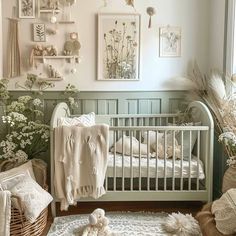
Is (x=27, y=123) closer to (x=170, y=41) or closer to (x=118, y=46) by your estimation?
(x=118, y=46)

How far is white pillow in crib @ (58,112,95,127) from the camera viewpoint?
10.9 ft

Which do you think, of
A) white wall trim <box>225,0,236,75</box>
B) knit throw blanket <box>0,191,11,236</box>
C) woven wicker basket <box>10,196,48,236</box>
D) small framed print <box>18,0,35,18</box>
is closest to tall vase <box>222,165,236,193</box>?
white wall trim <box>225,0,236,75</box>

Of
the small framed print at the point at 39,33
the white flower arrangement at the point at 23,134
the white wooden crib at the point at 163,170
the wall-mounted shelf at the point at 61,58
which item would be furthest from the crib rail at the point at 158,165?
the small framed print at the point at 39,33

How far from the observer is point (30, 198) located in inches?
105

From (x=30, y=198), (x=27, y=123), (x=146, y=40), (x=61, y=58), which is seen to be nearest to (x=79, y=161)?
(x=30, y=198)

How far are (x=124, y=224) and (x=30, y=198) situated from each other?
0.83 m

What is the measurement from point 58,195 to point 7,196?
0.56 meters

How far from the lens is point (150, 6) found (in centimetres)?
376

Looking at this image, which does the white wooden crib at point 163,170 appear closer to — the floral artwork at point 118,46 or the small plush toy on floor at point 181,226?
the small plush toy on floor at point 181,226

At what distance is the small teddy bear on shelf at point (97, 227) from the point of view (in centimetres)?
282

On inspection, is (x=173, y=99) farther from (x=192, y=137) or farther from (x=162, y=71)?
(x=192, y=137)

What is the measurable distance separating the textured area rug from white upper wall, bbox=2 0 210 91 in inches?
50.0

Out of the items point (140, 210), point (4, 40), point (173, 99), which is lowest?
point (140, 210)

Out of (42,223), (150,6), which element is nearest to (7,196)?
(42,223)
